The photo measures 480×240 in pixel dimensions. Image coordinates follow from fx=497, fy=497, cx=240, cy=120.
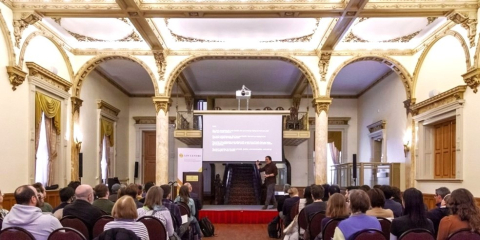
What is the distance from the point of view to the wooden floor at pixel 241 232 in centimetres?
983

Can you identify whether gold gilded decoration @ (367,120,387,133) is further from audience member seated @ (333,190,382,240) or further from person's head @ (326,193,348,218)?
audience member seated @ (333,190,382,240)

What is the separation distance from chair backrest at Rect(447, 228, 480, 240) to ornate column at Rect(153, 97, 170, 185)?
1016cm

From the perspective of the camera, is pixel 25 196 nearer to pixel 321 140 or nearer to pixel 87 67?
pixel 87 67

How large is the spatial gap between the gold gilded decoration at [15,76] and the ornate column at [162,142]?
417 cm

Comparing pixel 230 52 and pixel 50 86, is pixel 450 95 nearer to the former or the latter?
pixel 230 52

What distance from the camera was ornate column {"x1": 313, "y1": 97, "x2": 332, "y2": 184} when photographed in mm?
13297

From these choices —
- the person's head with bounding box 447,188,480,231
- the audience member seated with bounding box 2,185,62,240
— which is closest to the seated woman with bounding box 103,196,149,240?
the audience member seated with bounding box 2,185,62,240

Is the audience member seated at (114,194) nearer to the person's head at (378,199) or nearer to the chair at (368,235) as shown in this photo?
the person's head at (378,199)

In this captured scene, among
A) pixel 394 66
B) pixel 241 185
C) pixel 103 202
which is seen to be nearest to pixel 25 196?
pixel 103 202

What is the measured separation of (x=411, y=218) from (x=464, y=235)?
1.57ft

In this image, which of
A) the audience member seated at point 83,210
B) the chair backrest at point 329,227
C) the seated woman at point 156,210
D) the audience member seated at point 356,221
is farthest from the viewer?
the seated woman at point 156,210

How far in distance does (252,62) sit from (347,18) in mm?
5423

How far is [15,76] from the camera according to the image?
370 inches

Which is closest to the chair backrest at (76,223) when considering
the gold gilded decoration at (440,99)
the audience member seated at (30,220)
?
the audience member seated at (30,220)
